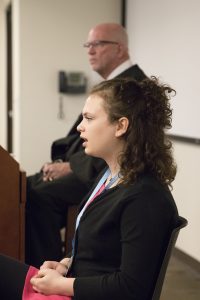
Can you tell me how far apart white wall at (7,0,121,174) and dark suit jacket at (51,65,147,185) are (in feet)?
3.65

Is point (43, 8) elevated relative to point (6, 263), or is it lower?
elevated

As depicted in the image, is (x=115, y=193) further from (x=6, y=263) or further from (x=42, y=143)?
(x=42, y=143)

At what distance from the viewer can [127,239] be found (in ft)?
3.52

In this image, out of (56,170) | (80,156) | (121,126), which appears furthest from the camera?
(56,170)

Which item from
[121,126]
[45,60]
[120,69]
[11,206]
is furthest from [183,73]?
[121,126]

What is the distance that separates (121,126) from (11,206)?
1.07 meters

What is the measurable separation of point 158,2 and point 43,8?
104 cm

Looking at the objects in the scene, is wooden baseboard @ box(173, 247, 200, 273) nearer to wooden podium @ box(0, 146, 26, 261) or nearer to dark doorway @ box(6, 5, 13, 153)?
wooden podium @ box(0, 146, 26, 261)

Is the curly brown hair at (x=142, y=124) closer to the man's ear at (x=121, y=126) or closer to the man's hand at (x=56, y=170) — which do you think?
the man's ear at (x=121, y=126)

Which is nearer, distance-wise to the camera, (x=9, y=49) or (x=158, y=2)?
(x=158, y=2)

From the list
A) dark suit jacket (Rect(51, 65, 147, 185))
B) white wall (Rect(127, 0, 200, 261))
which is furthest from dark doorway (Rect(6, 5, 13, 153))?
dark suit jacket (Rect(51, 65, 147, 185))

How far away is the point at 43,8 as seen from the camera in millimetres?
3764

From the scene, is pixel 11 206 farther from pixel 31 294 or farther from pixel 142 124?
pixel 142 124

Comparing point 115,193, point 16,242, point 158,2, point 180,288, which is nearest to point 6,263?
point 115,193
